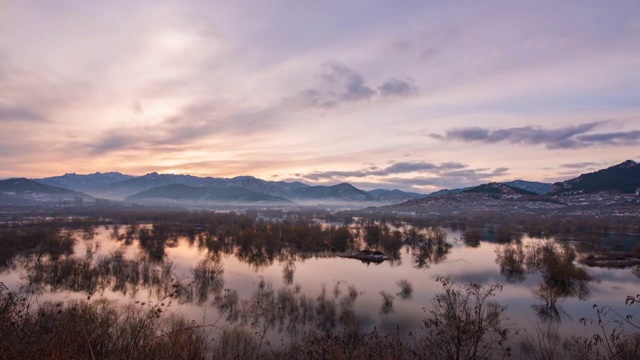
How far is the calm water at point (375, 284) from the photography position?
24.4 m

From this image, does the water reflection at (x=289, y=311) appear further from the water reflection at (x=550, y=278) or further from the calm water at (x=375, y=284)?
the water reflection at (x=550, y=278)

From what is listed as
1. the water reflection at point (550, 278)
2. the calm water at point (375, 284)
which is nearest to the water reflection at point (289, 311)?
the calm water at point (375, 284)

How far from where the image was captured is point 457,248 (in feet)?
198

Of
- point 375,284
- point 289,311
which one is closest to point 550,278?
point 375,284

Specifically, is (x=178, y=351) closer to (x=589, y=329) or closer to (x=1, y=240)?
(x=589, y=329)

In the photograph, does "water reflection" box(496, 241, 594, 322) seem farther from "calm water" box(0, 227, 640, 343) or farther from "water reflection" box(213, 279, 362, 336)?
"water reflection" box(213, 279, 362, 336)

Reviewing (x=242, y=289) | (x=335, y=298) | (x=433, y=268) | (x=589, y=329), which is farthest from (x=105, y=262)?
(x=589, y=329)

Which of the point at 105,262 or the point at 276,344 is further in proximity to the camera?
the point at 105,262

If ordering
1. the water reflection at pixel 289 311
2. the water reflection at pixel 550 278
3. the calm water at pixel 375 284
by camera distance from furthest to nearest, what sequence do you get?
1. the water reflection at pixel 550 278
2. the calm water at pixel 375 284
3. the water reflection at pixel 289 311

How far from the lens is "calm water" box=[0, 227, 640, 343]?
24406mm

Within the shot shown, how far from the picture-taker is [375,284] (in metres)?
35.1

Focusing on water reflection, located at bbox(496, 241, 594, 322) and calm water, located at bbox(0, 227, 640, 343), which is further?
water reflection, located at bbox(496, 241, 594, 322)

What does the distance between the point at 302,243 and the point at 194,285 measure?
100 feet

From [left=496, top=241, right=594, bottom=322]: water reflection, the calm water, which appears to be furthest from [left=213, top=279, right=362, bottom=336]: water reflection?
[left=496, top=241, right=594, bottom=322]: water reflection
